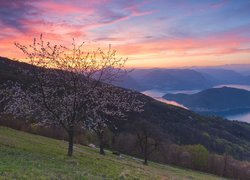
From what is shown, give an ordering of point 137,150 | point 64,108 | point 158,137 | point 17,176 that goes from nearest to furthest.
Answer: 1. point 17,176
2. point 64,108
3. point 158,137
4. point 137,150

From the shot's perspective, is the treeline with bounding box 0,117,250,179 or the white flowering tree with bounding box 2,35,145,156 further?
the treeline with bounding box 0,117,250,179

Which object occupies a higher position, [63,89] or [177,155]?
[63,89]

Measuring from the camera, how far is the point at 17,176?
66.3 ft

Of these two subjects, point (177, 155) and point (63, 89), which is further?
point (177, 155)

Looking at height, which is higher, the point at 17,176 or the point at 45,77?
the point at 45,77

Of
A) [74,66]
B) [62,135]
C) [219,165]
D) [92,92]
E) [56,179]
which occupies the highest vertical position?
[74,66]

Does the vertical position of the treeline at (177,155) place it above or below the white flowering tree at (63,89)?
below

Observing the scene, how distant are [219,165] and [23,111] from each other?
109m

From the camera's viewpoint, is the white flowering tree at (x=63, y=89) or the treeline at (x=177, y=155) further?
the treeline at (x=177, y=155)

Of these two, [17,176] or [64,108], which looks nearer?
[17,176]

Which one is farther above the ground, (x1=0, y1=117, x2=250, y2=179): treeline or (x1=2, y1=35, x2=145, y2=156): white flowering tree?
(x1=2, y1=35, x2=145, y2=156): white flowering tree

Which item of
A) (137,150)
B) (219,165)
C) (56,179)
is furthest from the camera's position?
(219,165)

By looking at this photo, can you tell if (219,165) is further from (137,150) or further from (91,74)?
(91,74)

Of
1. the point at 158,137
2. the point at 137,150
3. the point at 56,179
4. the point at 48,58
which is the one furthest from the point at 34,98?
the point at 137,150
